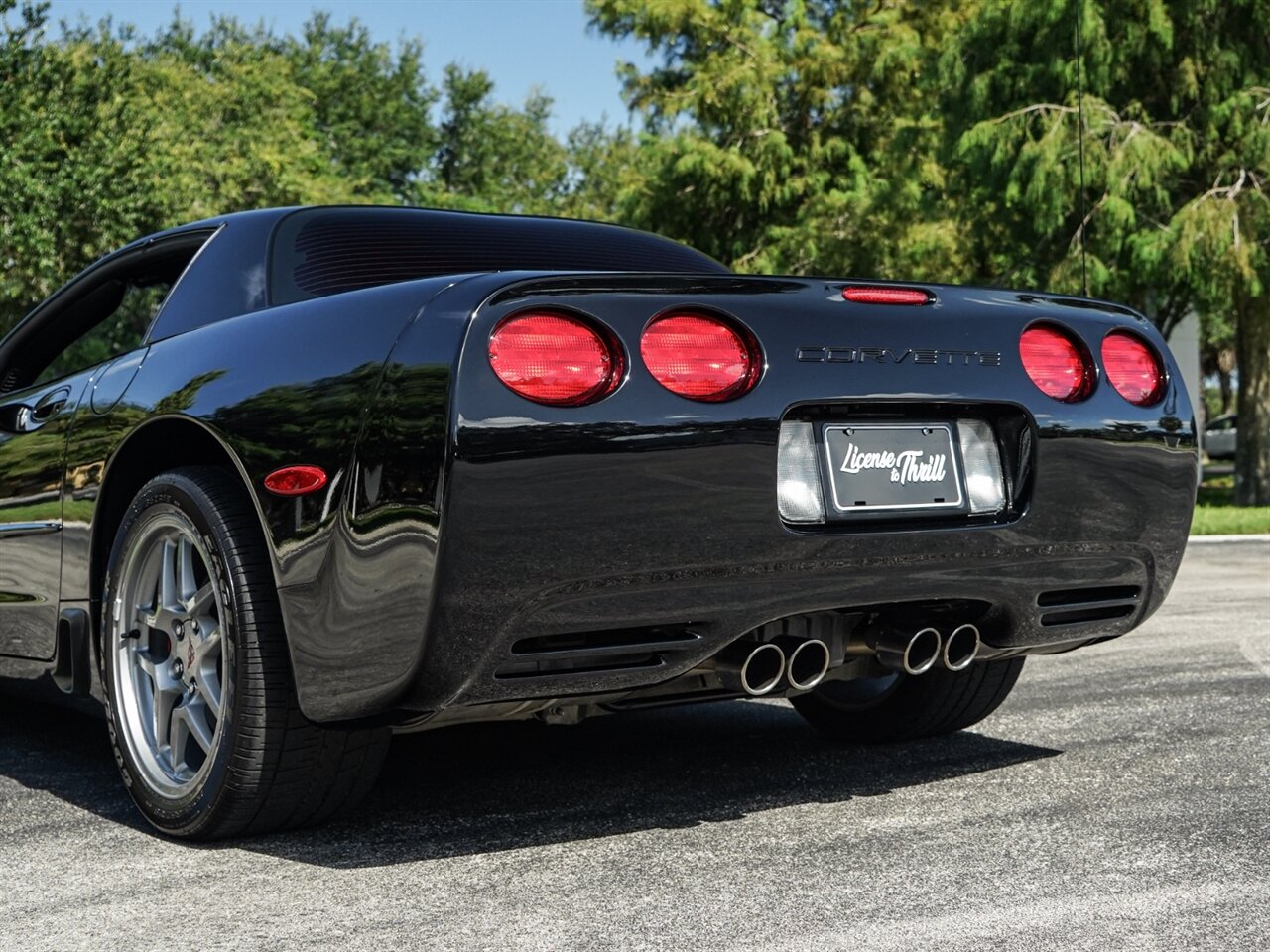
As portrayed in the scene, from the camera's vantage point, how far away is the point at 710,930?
2.75 meters

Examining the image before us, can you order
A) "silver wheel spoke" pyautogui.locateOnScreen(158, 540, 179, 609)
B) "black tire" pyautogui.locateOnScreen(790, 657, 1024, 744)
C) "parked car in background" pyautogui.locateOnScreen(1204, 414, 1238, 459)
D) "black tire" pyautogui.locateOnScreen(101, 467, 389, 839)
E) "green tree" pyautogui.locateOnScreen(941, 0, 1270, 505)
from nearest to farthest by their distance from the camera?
1. "black tire" pyautogui.locateOnScreen(101, 467, 389, 839)
2. "silver wheel spoke" pyautogui.locateOnScreen(158, 540, 179, 609)
3. "black tire" pyautogui.locateOnScreen(790, 657, 1024, 744)
4. "green tree" pyautogui.locateOnScreen(941, 0, 1270, 505)
5. "parked car in background" pyautogui.locateOnScreen(1204, 414, 1238, 459)

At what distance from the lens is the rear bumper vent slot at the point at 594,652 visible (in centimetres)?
304

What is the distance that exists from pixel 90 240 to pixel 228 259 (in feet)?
75.4

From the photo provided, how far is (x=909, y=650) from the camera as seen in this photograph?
3.50 m

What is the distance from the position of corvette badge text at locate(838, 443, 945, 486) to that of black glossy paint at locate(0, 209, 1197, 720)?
0.28 ft

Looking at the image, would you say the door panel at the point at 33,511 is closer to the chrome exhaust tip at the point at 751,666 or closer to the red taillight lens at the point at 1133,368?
the chrome exhaust tip at the point at 751,666

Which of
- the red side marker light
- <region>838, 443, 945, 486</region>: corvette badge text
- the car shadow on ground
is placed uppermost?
<region>838, 443, 945, 486</region>: corvette badge text

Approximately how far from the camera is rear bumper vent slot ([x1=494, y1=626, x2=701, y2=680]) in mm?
3045

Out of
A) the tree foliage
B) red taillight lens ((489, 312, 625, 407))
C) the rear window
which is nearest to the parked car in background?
the tree foliage

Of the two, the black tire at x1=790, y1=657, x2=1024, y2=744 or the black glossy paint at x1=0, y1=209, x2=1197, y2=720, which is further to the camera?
the black tire at x1=790, y1=657, x2=1024, y2=744

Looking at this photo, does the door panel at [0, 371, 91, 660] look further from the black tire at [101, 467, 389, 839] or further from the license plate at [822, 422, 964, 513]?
the license plate at [822, 422, 964, 513]

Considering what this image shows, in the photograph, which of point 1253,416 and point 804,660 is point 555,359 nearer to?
point 804,660

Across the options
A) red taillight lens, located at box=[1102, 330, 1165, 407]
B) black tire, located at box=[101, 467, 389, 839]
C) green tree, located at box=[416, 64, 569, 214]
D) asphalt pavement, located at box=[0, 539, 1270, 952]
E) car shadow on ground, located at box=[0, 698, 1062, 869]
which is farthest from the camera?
green tree, located at box=[416, 64, 569, 214]

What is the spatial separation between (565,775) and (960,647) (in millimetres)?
1140
